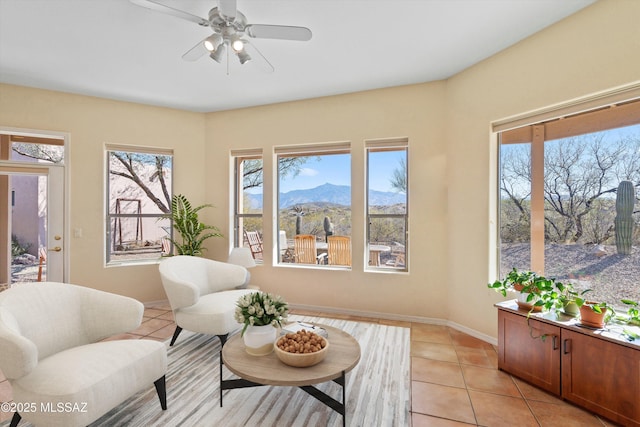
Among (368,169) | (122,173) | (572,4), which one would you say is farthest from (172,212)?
(572,4)

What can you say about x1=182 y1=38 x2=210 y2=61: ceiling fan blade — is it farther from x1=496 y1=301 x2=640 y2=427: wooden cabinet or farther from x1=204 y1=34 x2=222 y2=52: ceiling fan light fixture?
x1=496 y1=301 x2=640 y2=427: wooden cabinet

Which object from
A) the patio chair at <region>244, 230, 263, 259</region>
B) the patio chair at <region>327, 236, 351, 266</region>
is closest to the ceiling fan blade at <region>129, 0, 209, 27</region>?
the patio chair at <region>327, 236, 351, 266</region>

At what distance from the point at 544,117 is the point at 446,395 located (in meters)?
2.47

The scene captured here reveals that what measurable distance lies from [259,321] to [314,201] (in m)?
2.44

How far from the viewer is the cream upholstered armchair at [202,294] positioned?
269 centimetres

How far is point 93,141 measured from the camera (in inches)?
155

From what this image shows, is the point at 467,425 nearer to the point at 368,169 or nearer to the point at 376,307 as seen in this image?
the point at 376,307

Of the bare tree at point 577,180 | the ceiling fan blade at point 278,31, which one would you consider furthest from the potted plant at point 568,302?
the ceiling fan blade at point 278,31

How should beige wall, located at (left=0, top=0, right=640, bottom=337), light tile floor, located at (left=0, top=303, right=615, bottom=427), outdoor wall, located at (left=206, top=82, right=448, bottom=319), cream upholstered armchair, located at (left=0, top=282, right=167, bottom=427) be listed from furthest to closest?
1. outdoor wall, located at (left=206, top=82, right=448, bottom=319)
2. beige wall, located at (left=0, top=0, right=640, bottom=337)
3. light tile floor, located at (left=0, top=303, right=615, bottom=427)
4. cream upholstered armchair, located at (left=0, top=282, right=167, bottom=427)

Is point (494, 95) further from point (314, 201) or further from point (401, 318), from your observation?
point (401, 318)

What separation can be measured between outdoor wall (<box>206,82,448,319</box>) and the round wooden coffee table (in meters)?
1.74

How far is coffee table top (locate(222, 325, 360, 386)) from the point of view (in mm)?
1658

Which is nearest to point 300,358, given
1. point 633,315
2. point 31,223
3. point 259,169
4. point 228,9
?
point 633,315

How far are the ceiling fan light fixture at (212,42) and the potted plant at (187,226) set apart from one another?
8.16 feet
